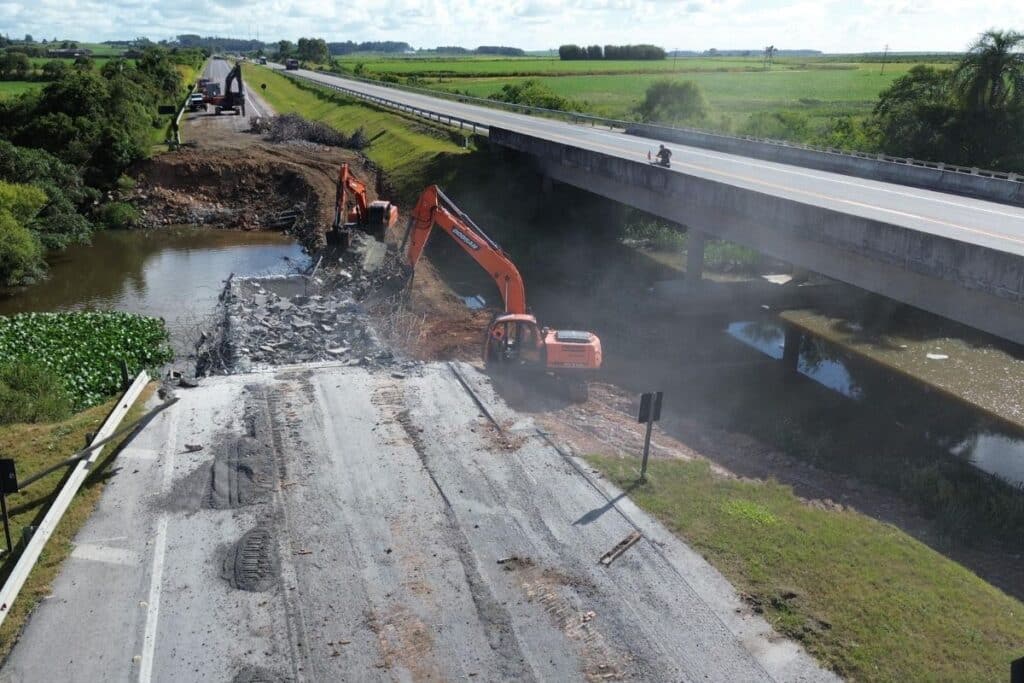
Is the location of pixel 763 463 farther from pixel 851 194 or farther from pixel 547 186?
pixel 547 186

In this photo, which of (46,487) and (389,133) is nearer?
(46,487)

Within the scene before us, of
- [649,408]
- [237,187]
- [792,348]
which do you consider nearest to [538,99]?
[237,187]

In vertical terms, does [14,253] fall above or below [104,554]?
above

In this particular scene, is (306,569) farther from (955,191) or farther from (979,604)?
(955,191)

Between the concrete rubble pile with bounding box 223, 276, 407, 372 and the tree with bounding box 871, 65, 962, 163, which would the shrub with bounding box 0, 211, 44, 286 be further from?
the tree with bounding box 871, 65, 962, 163

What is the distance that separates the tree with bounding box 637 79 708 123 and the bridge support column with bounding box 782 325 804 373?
124 feet

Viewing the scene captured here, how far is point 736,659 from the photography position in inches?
453

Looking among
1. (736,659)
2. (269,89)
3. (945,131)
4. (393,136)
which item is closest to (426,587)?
(736,659)

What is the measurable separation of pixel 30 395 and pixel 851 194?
25885mm

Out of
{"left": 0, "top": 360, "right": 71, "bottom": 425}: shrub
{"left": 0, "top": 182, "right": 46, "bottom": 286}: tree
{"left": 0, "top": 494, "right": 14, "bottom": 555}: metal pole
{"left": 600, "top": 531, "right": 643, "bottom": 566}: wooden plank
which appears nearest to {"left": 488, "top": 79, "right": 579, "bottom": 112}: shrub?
{"left": 0, "top": 182, "right": 46, "bottom": 286}: tree

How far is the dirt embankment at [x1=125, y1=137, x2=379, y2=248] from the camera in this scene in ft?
159

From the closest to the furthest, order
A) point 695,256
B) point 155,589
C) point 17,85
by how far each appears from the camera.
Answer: point 155,589 → point 695,256 → point 17,85

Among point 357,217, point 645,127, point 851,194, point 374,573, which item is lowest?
point 374,573

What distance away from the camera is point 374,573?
13.3 m
